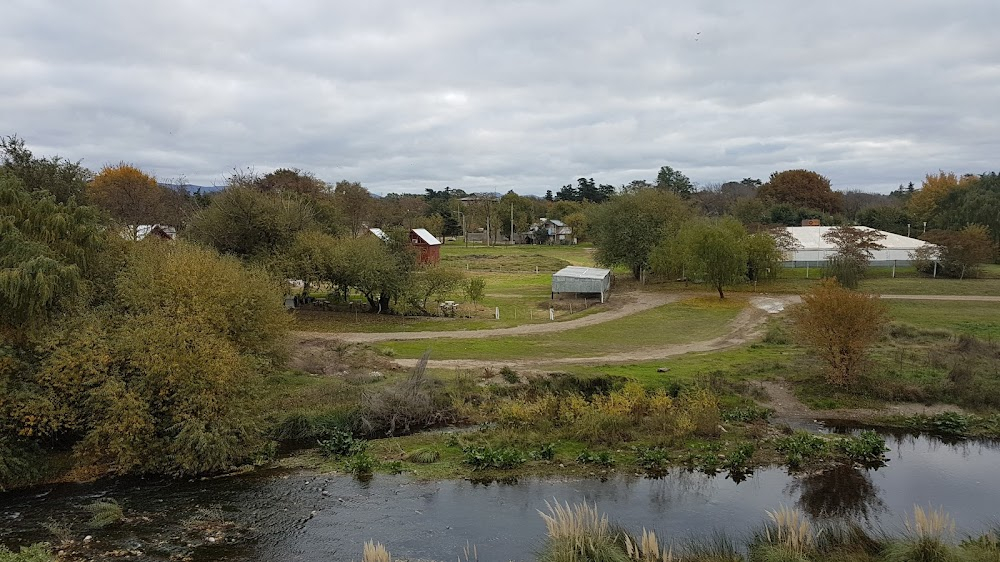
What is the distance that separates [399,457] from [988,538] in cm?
1557

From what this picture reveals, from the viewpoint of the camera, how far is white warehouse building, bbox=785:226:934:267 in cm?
6109

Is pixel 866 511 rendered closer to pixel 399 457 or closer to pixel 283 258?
pixel 399 457

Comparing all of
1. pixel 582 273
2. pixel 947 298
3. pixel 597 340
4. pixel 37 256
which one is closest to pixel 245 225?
pixel 37 256

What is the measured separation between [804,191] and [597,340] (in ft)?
258

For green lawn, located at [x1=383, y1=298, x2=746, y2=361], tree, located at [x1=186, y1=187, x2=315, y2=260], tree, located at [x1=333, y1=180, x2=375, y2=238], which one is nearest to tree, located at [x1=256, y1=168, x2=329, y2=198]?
tree, located at [x1=333, y1=180, x2=375, y2=238]

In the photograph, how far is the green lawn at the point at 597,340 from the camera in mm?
31766

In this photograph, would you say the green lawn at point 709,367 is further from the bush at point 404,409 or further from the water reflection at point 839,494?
the water reflection at point 839,494

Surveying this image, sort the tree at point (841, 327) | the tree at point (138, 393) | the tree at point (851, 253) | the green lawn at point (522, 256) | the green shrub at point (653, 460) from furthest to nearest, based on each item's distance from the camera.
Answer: the green lawn at point (522, 256)
the tree at point (851, 253)
the tree at point (841, 327)
the green shrub at point (653, 460)
the tree at point (138, 393)

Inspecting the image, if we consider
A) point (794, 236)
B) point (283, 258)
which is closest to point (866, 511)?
point (283, 258)

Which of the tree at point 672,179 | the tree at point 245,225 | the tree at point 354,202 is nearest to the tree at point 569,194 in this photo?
the tree at point 672,179

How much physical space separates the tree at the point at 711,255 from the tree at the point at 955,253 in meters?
18.9

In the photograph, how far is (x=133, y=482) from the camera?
1905 centimetres

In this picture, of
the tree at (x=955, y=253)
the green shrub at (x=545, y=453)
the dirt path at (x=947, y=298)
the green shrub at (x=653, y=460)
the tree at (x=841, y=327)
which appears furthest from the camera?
the tree at (x=955, y=253)

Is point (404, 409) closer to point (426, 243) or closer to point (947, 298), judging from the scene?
point (947, 298)
